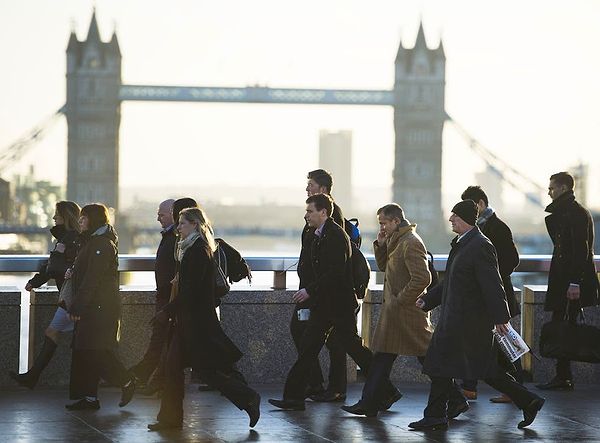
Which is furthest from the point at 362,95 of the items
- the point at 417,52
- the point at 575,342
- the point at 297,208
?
the point at 575,342

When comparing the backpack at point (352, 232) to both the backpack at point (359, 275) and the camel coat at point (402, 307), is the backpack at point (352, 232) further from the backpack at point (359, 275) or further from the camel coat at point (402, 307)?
the camel coat at point (402, 307)

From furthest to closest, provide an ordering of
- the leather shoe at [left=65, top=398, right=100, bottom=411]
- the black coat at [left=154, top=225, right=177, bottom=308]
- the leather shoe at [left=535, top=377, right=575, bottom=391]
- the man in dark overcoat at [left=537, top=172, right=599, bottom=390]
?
the leather shoe at [left=535, top=377, right=575, bottom=391]
the man in dark overcoat at [left=537, top=172, right=599, bottom=390]
the black coat at [left=154, top=225, right=177, bottom=308]
the leather shoe at [left=65, top=398, right=100, bottom=411]

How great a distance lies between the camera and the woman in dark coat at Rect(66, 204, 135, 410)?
21.3 ft

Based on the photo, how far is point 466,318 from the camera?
5.98m

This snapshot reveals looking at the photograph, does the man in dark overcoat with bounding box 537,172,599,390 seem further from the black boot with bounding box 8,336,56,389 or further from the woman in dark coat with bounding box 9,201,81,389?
the black boot with bounding box 8,336,56,389

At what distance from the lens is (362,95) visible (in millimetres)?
90875

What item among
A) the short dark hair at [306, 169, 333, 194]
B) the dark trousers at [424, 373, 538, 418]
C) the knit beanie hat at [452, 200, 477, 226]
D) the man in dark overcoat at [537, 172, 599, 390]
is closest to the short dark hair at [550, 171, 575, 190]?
the man in dark overcoat at [537, 172, 599, 390]

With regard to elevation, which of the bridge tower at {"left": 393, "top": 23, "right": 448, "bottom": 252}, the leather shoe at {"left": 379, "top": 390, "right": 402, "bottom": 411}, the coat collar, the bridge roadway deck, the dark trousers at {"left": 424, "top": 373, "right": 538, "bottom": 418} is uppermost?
the bridge tower at {"left": 393, "top": 23, "right": 448, "bottom": 252}

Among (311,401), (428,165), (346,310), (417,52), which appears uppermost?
(417,52)

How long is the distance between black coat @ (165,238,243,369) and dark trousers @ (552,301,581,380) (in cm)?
213

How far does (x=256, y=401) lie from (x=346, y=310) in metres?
0.75

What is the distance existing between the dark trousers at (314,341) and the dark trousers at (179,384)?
0.56 m

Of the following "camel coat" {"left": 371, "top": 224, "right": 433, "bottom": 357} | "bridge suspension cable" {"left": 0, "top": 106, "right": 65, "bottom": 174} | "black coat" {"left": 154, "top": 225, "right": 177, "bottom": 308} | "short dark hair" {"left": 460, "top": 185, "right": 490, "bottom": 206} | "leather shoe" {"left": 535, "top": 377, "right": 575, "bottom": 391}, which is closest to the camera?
"camel coat" {"left": 371, "top": 224, "right": 433, "bottom": 357}

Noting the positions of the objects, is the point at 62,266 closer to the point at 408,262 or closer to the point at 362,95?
the point at 408,262
